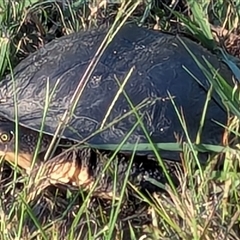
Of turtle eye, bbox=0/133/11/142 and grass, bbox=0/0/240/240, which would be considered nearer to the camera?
grass, bbox=0/0/240/240

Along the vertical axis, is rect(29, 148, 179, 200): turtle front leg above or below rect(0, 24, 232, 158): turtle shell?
below

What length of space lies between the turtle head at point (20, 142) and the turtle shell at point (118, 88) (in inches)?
1.4

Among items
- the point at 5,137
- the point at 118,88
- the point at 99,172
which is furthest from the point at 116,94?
the point at 5,137

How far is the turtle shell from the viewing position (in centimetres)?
171

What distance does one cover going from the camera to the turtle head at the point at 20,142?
5.78 feet

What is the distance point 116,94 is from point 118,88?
0.07 m

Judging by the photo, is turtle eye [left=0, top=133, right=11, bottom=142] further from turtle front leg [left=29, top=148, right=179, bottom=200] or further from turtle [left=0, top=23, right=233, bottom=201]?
turtle front leg [left=29, top=148, right=179, bottom=200]

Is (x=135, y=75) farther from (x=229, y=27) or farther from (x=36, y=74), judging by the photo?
(x=229, y=27)

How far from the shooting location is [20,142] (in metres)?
1.80

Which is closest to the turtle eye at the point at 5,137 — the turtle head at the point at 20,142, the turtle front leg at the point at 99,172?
the turtle head at the point at 20,142

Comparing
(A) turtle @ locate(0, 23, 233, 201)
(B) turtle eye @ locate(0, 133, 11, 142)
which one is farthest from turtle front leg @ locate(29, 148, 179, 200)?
(B) turtle eye @ locate(0, 133, 11, 142)

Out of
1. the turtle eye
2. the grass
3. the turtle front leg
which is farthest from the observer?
the turtle eye

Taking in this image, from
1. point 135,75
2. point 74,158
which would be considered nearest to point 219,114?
point 135,75

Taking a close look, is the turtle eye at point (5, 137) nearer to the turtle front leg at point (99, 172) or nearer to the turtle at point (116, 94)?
the turtle at point (116, 94)
